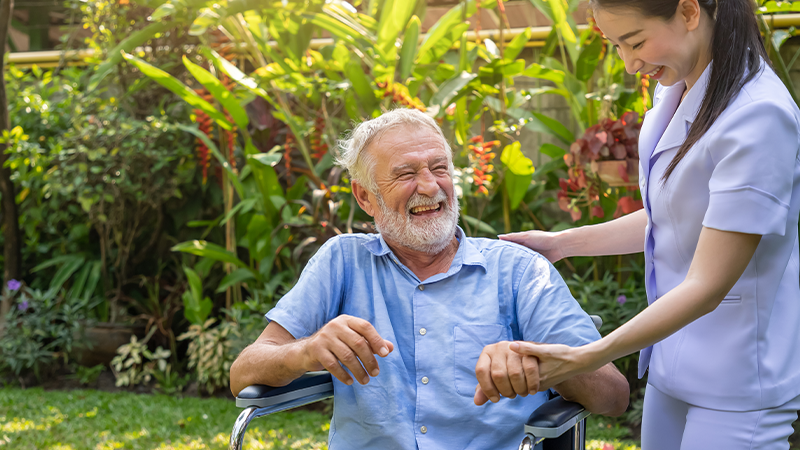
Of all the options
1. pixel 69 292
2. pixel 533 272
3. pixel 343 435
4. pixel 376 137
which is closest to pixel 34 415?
pixel 69 292

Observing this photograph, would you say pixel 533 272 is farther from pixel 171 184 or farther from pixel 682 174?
pixel 171 184

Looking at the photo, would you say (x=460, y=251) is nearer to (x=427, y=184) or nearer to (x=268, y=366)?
(x=427, y=184)

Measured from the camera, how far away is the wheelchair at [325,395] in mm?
1220

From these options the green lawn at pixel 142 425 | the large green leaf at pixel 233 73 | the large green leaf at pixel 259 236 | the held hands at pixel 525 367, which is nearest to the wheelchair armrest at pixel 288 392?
the held hands at pixel 525 367

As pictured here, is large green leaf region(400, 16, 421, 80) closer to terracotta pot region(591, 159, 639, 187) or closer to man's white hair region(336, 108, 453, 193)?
terracotta pot region(591, 159, 639, 187)

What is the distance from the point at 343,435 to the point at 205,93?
2.68 m

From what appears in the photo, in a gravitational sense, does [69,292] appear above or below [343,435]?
below

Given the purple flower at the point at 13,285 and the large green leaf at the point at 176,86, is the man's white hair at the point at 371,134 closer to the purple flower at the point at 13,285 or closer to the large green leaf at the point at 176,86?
the large green leaf at the point at 176,86

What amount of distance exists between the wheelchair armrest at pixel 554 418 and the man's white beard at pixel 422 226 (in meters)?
0.55

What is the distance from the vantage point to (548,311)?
62.2 inches

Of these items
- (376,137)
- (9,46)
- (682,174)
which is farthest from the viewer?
(9,46)

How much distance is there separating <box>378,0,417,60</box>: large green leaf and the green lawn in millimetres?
1913

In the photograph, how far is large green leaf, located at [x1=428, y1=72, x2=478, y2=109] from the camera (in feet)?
9.62

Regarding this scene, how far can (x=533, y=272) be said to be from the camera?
1.68 meters
